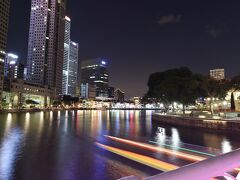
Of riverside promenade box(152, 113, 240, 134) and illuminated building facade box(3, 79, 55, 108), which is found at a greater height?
illuminated building facade box(3, 79, 55, 108)

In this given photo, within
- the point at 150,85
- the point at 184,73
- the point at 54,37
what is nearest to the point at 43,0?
the point at 54,37

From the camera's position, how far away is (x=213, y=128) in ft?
110

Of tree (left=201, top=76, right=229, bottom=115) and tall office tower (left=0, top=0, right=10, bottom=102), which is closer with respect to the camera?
tree (left=201, top=76, right=229, bottom=115)

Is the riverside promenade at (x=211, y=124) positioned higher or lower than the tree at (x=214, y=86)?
lower

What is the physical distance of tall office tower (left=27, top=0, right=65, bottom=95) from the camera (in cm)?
18312

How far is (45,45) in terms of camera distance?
183 m

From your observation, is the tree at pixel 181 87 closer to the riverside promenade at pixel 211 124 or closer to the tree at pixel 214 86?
the tree at pixel 214 86

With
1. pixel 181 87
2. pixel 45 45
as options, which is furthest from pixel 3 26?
pixel 181 87

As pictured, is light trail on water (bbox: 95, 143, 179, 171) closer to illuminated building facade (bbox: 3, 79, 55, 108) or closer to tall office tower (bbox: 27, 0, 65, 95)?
illuminated building facade (bbox: 3, 79, 55, 108)

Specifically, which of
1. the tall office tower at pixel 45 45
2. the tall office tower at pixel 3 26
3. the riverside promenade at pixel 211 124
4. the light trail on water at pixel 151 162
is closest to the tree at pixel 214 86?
the riverside promenade at pixel 211 124

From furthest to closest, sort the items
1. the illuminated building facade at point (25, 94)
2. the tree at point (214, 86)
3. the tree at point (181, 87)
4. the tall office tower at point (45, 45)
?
the tall office tower at point (45, 45)
the illuminated building facade at point (25, 94)
the tree at point (181, 87)
the tree at point (214, 86)

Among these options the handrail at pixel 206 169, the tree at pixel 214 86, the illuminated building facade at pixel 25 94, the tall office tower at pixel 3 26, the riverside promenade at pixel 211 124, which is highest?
the tall office tower at pixel 3 26

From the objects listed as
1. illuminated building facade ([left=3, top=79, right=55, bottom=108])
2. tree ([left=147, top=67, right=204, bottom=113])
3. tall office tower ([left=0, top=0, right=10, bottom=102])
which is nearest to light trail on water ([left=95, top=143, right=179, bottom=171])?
tree ([left=147, top=67, right=204, bottom=113])

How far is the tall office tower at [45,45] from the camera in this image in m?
183
